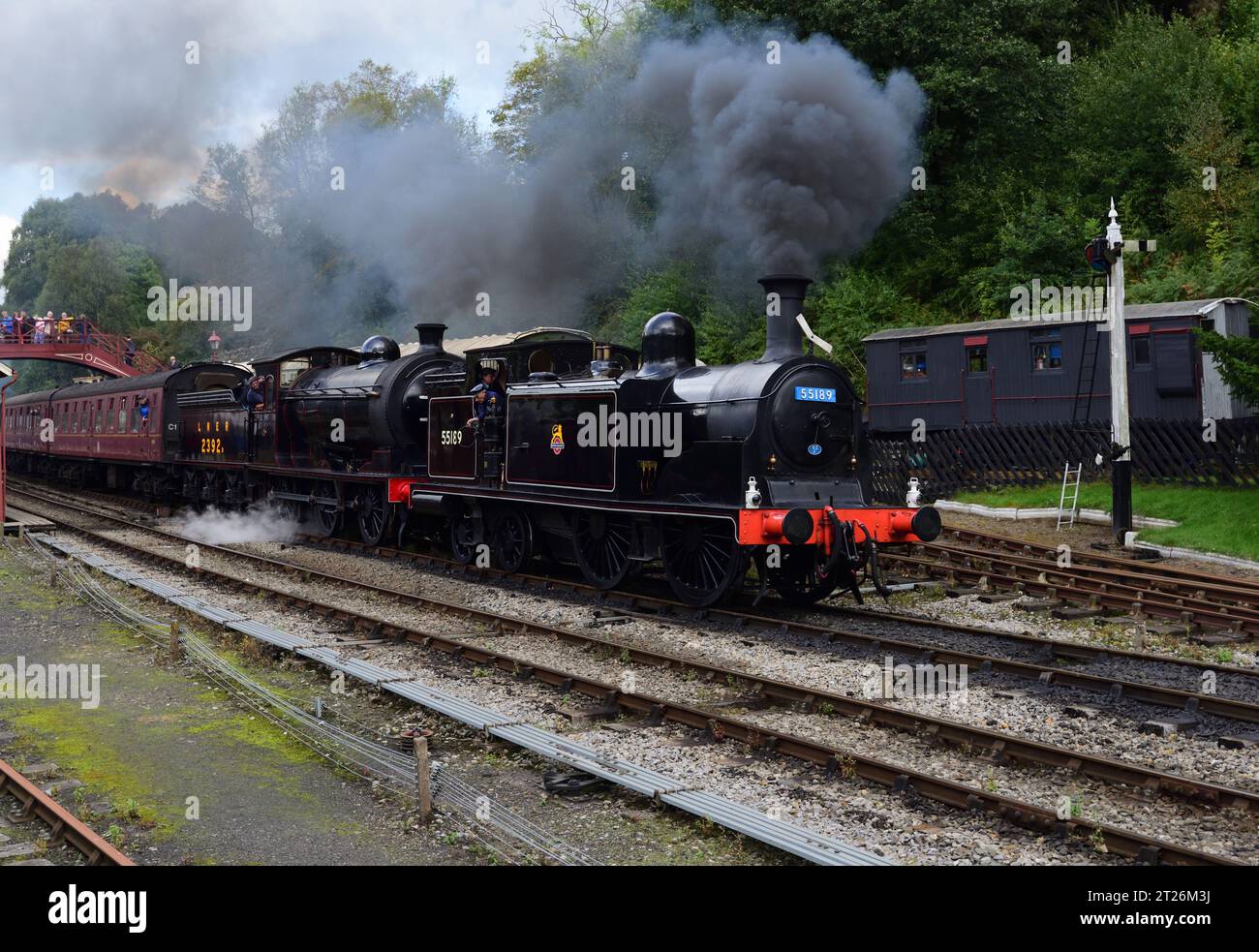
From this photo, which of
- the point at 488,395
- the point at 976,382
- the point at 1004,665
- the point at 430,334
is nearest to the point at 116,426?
the point at 430,334

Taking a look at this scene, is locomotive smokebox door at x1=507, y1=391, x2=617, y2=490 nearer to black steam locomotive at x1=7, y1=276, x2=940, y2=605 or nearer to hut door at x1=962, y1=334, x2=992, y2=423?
black steam locomotive at x1=7, y1=276, x2=940, y2=605

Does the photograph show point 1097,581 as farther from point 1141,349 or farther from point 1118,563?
point 1141,349

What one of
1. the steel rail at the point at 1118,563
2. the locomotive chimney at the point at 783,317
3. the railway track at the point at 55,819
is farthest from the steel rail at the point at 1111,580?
the railway track at the point at 55,819

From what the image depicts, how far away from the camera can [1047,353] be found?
75.4 feet

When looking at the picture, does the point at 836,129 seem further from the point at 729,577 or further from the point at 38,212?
the point at 38,212

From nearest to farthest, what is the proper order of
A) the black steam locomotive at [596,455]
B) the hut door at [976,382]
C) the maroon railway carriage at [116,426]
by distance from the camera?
the black steam locomotive at [596,455]
the hut door at [976,382]
the maroon railway carriage at [116,426]

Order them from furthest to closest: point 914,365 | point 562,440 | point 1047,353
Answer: point 914,365
point 1047,353
point 562,440

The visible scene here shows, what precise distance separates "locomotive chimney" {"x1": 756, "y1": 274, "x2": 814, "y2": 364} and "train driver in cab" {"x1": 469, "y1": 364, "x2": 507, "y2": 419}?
459 centimetres

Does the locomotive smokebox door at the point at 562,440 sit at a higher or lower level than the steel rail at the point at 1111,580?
higher

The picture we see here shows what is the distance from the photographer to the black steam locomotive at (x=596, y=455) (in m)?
11.3

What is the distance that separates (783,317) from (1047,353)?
13565 millimetres

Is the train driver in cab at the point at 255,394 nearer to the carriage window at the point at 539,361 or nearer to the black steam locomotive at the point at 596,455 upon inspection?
the black steam locomotive at the point at 596,455

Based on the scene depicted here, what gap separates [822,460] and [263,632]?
613 centimetres

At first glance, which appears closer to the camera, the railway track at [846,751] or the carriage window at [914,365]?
the railway track at [846,751]
